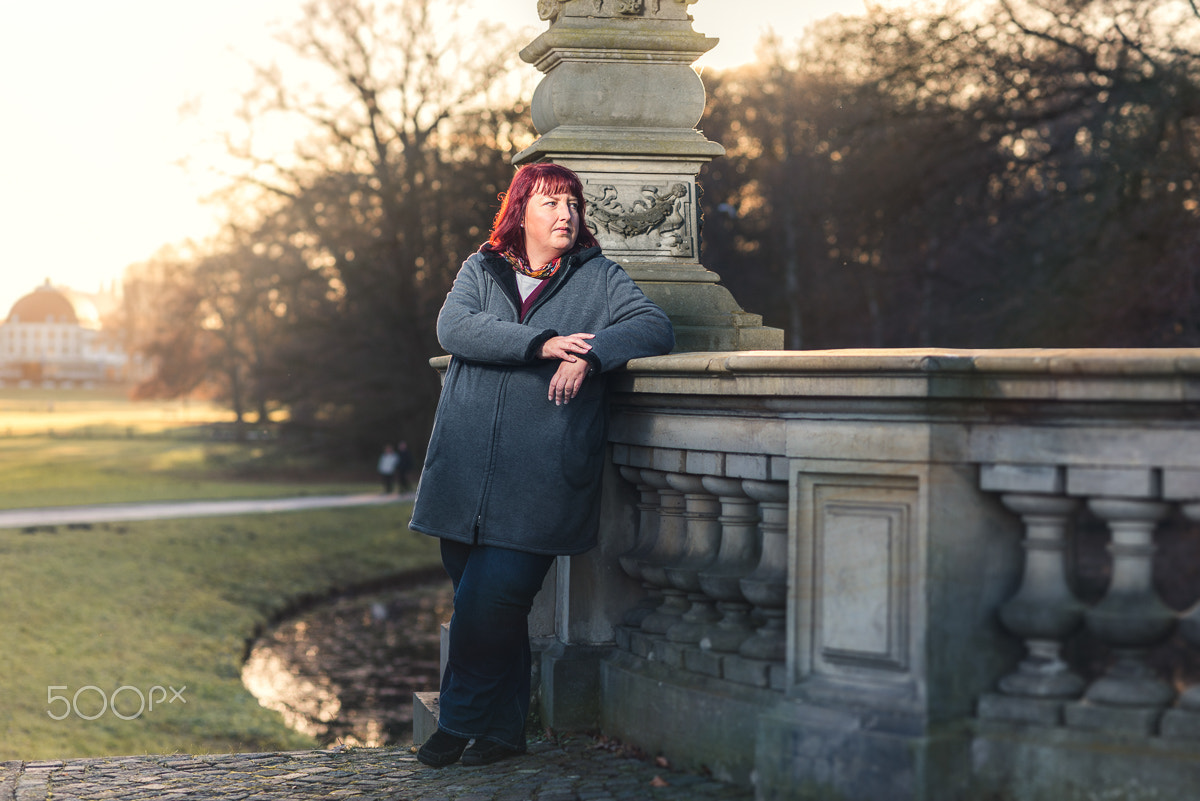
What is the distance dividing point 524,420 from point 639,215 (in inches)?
47.8

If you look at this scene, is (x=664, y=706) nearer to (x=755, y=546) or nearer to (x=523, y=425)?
(x=755, y=546)

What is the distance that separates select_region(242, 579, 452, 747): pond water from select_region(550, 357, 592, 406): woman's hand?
6170 millimetres

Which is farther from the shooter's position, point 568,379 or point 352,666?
point 352,666

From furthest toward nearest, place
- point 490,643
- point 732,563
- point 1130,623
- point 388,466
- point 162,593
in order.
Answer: point 388,466
point 162,593
point 490,643
point 732,563
point 1130,623

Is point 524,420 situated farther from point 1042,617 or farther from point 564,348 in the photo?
point 1042,617

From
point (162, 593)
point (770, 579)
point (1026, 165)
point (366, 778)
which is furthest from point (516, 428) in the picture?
point (1026, 165)

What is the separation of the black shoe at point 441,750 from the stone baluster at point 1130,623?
1957mm

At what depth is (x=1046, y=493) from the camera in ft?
9.77

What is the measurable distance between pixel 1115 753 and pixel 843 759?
61 cm

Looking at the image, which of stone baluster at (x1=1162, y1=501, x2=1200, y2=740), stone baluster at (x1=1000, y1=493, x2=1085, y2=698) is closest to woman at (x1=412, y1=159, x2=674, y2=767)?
stone baluster at (x1=1000, y1=493, x2=1085, y2=698)

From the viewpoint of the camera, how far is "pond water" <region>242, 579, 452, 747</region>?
38.0 feet

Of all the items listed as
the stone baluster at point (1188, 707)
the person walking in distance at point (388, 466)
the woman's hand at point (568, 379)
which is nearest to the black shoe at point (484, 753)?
the woman's hand at point (568, 379)

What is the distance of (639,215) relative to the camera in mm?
4766

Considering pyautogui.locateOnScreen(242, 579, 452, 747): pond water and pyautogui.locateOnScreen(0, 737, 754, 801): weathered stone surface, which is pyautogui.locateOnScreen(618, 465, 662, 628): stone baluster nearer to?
pyautogui.locateOnScreen(0, 737, 754, 801): weathered stone surface
